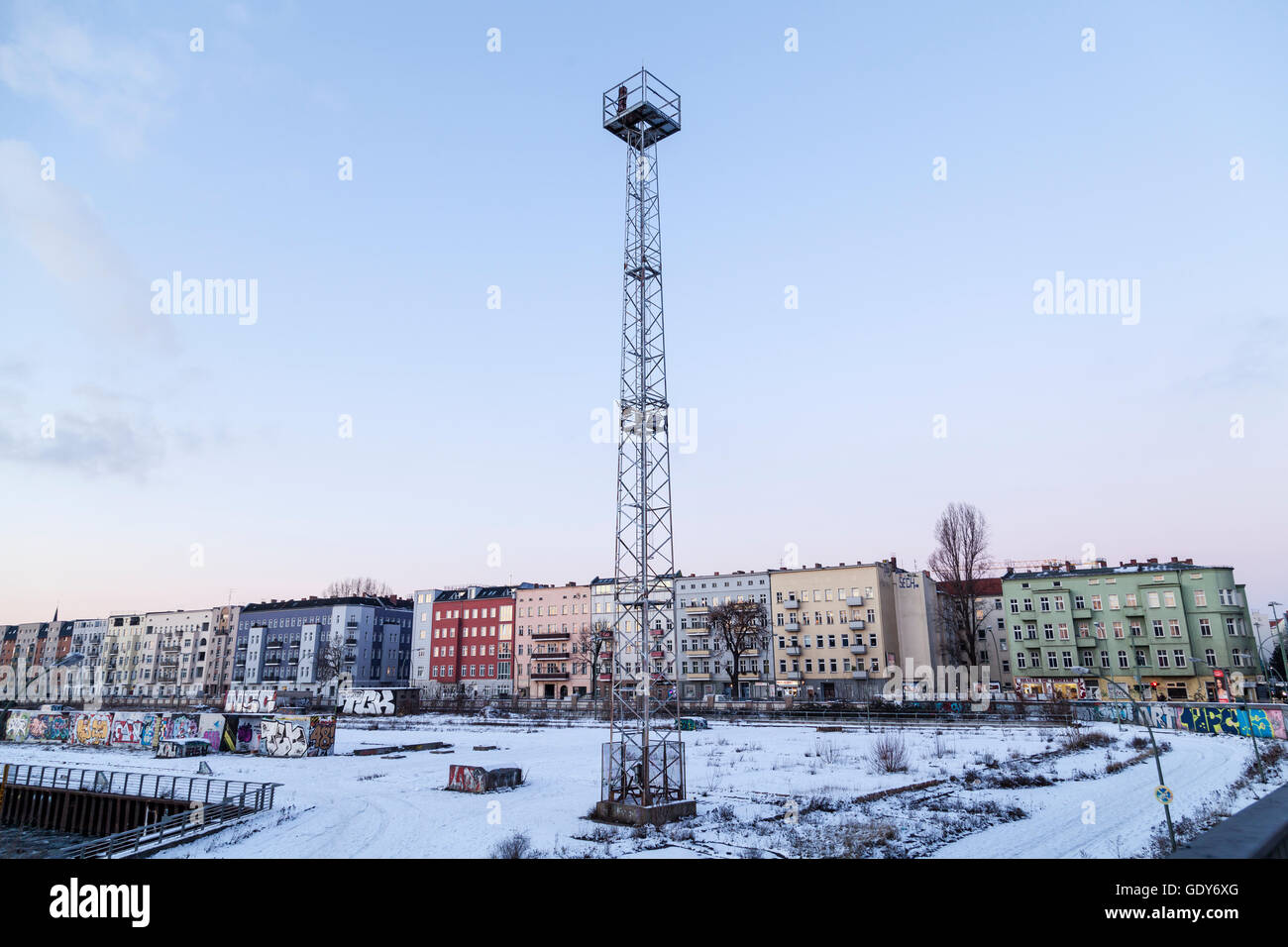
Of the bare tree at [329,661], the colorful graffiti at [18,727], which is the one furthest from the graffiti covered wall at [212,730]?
the bare tree at [329,661]

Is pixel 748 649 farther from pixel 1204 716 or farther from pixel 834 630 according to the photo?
pixel 1204 716

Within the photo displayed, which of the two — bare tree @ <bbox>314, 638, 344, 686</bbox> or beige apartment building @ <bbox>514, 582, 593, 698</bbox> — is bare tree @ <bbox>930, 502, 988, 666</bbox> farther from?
bare tree @ <bbox>314, 638, 344, 686</bbox>

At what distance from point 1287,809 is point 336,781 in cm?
3553

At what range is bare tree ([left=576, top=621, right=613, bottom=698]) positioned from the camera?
4282 inches

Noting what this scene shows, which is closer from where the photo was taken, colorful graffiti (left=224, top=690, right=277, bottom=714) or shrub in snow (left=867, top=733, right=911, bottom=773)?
shrub in snow (left=867, top=733, right=911, bottom=773)

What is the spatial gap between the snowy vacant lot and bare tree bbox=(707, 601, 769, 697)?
43.1 m

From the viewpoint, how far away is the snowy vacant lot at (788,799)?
2086cm

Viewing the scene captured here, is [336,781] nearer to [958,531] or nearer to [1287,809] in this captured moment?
[1287,809]

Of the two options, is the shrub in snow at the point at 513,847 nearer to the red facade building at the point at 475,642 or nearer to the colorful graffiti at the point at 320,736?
the colorful graffiti at the point at 320,736

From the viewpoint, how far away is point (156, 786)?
3309 centimetres

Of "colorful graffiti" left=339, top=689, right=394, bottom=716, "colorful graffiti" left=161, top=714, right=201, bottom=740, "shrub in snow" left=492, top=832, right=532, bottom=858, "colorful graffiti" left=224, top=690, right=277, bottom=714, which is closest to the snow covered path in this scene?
"shrub in snow" left=492, top=832, right=532, bottom=858

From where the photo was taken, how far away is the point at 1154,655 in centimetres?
8169

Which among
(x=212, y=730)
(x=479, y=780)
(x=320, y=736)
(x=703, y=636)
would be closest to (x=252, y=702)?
(x=212, y=730)
